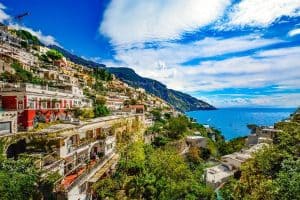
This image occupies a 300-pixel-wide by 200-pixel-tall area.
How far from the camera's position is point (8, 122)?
2266 centimetres

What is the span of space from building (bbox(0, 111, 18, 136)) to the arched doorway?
3.42ft

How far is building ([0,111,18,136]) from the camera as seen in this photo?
71.7ft

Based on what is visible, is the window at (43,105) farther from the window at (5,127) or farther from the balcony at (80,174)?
the balcony at (80,174)

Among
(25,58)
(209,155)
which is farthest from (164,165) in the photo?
(25,58)

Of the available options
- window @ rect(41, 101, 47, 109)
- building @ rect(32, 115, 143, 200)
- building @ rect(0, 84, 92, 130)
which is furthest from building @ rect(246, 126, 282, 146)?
window @ rect(41, 101, 47, 109)

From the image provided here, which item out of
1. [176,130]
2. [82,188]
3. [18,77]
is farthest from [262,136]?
[18,77]

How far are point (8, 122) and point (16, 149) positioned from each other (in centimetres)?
223

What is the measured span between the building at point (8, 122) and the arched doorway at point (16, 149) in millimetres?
1043

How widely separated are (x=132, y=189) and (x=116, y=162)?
6.18m

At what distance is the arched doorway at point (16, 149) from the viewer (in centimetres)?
2081

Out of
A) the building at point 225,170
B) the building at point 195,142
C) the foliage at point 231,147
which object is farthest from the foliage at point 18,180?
the foliage at point 231,147

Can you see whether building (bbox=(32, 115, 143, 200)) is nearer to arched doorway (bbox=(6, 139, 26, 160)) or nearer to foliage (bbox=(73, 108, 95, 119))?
arched doorway (bbox=(6, 139, 26, 160))

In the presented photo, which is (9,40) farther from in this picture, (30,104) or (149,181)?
(149,181)

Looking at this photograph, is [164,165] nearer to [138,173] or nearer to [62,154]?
[138,173]
